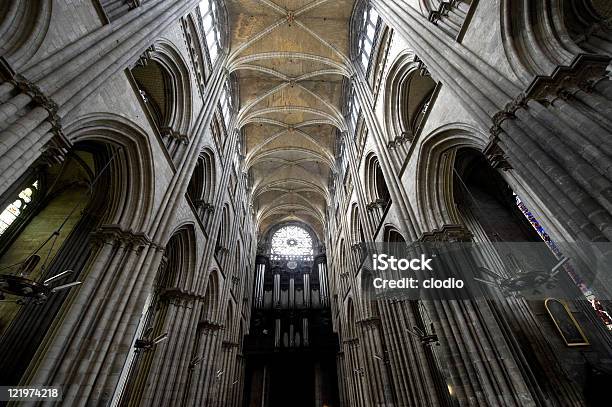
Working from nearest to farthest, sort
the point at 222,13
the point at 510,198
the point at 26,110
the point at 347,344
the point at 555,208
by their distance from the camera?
the point at 555,208 → the point at 26,110 → the point at 510,198 → the point at 222,13 → the point at 347,344

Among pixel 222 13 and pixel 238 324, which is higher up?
pixel 222 13

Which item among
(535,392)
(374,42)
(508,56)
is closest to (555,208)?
(508,56)

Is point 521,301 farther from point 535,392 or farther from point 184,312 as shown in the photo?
point 184,312

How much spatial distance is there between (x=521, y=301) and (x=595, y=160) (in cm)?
769

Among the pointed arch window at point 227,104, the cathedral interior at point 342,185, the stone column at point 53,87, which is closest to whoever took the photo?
the stone column at point 53,87

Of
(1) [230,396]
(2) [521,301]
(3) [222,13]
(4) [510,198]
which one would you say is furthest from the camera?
(1) [230,396]

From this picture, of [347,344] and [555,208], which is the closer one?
[555,208]

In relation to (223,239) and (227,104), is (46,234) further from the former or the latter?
(227,104)

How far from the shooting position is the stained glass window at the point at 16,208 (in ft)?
29.7

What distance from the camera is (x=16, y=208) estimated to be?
9.45 m

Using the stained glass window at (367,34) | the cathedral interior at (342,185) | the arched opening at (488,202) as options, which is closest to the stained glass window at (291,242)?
the cathedral interior at (342,185)

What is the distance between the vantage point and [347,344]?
17.7 m

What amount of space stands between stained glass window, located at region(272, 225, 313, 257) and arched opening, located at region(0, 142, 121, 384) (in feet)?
64.3

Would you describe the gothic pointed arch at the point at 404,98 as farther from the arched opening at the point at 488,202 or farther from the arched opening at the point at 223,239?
the arched opening at the point at 223,239
